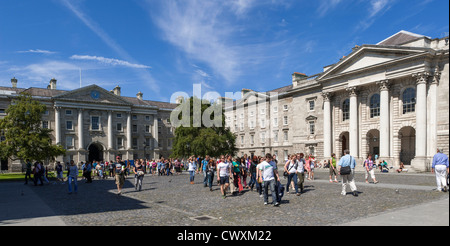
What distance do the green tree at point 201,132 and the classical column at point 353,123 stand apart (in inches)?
654

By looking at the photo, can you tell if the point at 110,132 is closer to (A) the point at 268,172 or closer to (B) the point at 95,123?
(B) the point at 95,123

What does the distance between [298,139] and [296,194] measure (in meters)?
34.3

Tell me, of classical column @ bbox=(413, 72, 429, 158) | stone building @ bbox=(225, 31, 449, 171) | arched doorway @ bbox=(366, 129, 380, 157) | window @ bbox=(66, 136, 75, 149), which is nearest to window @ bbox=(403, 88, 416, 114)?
stone building @ bbox=(225, 31, 449, 171)

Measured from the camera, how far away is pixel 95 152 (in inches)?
2395

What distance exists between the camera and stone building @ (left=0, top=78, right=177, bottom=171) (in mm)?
55750

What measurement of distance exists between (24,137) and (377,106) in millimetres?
41004

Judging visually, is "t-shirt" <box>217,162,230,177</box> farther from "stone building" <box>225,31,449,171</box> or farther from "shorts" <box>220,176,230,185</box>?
"stone building" <box>225,31,449,171</box>

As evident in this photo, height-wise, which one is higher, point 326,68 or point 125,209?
point 326,68

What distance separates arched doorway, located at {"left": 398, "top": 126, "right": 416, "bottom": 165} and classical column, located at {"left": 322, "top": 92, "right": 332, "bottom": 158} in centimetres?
850

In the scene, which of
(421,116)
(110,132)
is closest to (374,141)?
(421,116)

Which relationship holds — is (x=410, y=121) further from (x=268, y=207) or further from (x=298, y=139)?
(x=268, y=207)

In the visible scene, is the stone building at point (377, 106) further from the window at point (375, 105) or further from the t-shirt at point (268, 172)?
the t-shirt at point (268, 172)
